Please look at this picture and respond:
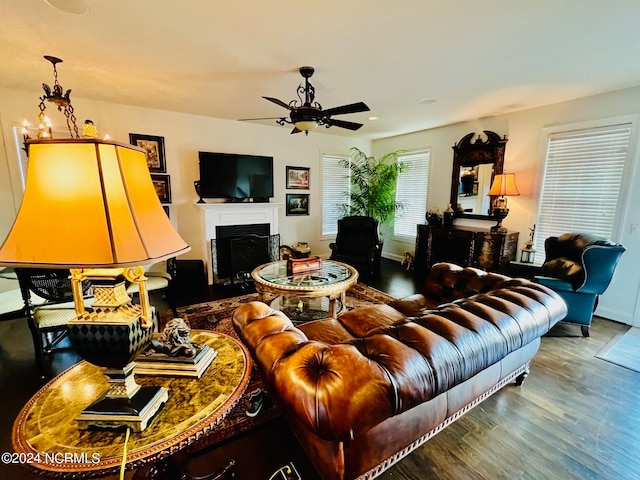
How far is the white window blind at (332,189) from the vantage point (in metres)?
5.97

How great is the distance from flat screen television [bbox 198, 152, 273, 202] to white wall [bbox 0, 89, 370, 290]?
0.25m

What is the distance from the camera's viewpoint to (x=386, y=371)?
0.97 m

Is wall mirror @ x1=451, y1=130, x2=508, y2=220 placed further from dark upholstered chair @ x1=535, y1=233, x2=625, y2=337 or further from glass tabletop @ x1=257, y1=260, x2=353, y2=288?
glass tabletop @ x1=257, y1=260, x2=353, y2=288

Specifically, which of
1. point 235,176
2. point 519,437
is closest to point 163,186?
point 235,176

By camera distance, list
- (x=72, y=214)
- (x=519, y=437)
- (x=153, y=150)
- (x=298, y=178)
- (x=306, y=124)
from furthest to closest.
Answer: (x=298, y=178) < (x=153, y=150) < (x=306, y=124) < (x=519, y=437) < (x=72, y=214)

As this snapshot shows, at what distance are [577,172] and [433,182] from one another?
2.10 meters

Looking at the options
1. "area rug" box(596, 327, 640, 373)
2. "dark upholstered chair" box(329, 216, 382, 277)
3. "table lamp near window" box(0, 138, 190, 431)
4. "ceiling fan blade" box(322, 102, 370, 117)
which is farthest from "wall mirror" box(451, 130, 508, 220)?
"table lamp near window" box(0, 138, 190, 431)

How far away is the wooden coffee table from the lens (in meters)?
2.65

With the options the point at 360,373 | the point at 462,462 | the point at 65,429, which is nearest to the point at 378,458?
the point at 360,373

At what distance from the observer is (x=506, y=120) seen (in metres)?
4.14

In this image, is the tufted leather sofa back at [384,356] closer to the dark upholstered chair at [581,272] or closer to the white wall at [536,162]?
the dark upholstered chair at [581,272]

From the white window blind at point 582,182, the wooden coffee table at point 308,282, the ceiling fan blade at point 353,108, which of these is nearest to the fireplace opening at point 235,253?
the wooden coffee table at point 308,282

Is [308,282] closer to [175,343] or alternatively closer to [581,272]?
[175,343]

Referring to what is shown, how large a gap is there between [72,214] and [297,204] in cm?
495
